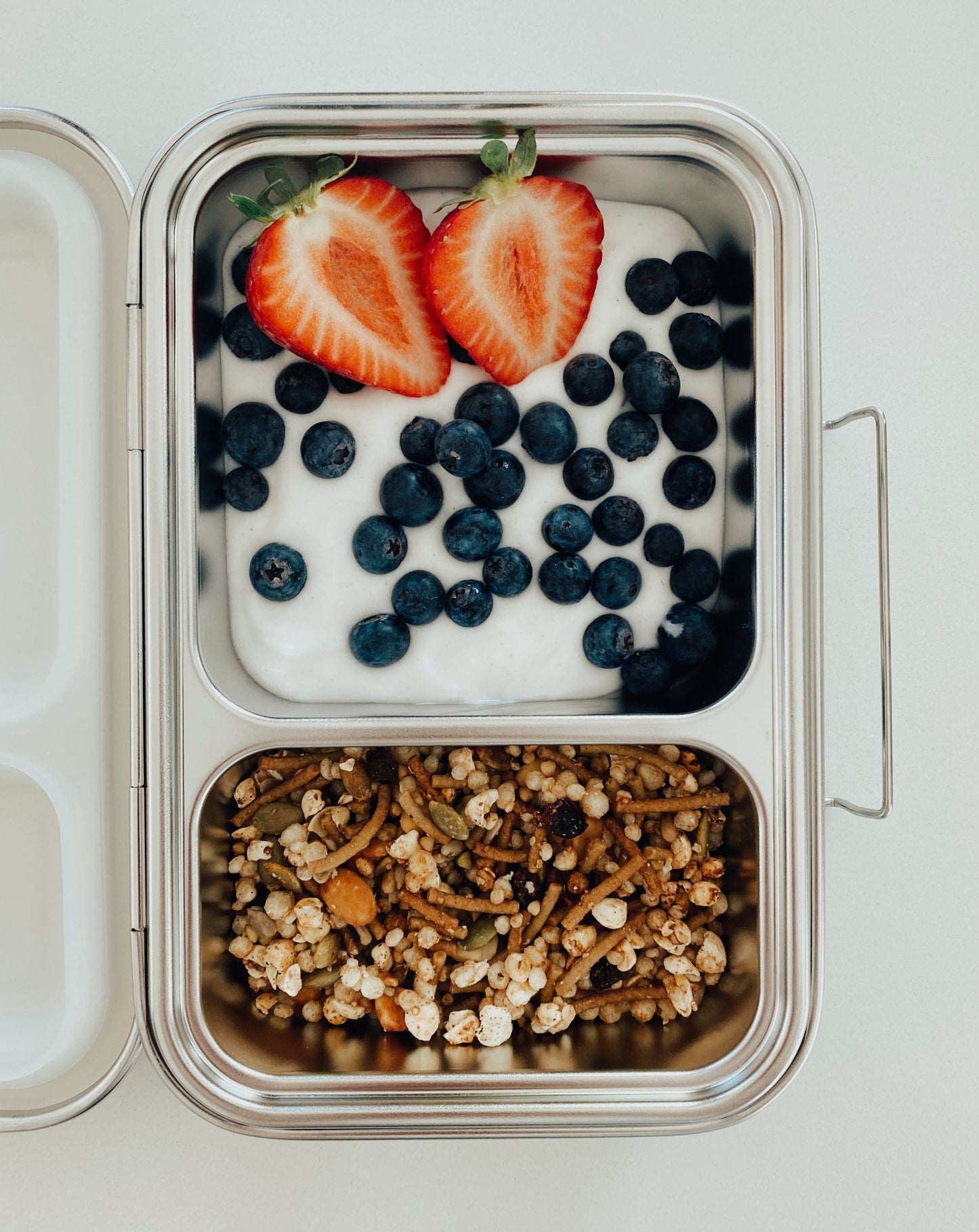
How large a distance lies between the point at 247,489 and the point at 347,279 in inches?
9.6

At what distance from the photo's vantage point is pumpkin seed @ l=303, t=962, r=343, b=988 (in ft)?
3.10

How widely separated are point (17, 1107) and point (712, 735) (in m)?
0.88

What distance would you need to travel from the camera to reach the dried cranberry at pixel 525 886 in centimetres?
93

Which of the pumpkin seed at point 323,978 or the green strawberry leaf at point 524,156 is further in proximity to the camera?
the pumpkin seed at point 323,978

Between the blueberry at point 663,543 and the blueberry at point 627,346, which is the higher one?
the blueberry at point 627,346

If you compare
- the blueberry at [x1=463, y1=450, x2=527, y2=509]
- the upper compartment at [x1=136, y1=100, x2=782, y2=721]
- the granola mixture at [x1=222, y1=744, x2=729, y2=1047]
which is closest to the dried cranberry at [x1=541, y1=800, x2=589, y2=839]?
the granola mixture at [x1=222, y1=744, x2=729, y2=1047]

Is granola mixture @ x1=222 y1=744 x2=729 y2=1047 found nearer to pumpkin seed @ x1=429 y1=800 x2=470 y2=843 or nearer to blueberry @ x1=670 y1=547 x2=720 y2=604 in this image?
pumpkin seed @ x1=429 y1=800 x2=470 y2=843

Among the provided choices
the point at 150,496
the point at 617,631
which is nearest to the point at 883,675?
the point at 617,631

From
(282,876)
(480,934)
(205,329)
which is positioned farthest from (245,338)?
(480,934)

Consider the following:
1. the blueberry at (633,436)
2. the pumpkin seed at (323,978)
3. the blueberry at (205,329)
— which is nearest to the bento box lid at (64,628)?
the blueberry at (205,329)

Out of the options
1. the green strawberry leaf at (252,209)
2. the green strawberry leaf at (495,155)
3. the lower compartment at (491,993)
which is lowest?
the lower compartment at (491,993)

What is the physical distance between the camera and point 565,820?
0.92 metres

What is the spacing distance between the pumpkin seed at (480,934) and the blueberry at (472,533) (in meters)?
0.40

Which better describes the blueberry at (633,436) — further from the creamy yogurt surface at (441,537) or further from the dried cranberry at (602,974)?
the dried cranberry at (602,974)
